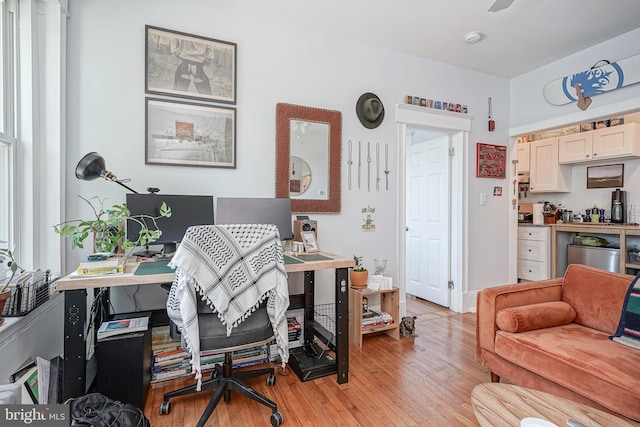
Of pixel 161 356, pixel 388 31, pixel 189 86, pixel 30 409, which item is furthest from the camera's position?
pixel 388 31

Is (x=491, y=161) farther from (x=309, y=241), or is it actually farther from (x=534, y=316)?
(x=309, y=241)

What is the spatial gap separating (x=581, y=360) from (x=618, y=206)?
11.9 ft

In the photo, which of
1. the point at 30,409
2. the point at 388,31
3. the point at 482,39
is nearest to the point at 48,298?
the point at 30,409

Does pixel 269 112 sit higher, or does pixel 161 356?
pixel 269 112

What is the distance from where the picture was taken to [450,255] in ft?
12.1

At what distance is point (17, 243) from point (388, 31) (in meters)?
3.16

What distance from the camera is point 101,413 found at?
1.34 meters

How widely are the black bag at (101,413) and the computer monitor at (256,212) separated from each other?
1.19 m

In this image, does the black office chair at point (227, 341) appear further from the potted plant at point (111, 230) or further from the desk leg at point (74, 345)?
the potted plant at point (111, 230)

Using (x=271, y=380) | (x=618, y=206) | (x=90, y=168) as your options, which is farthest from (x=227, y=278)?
(x=618, y=206)

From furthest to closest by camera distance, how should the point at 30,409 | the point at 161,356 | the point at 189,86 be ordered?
the point at 189,86 < the point at 161,356 < the point at 30,409

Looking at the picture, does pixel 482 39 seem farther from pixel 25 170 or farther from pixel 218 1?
pixel 25 170

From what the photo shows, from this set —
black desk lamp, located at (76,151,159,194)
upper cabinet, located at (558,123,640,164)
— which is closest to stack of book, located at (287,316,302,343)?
black desk lamp, located at (76,151,159,194)

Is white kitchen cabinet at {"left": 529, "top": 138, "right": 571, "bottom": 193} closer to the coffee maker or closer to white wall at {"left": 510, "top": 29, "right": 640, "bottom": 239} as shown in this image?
white wall at {"left": 510, "top": 29, "right": 640, "bottom": 239}
